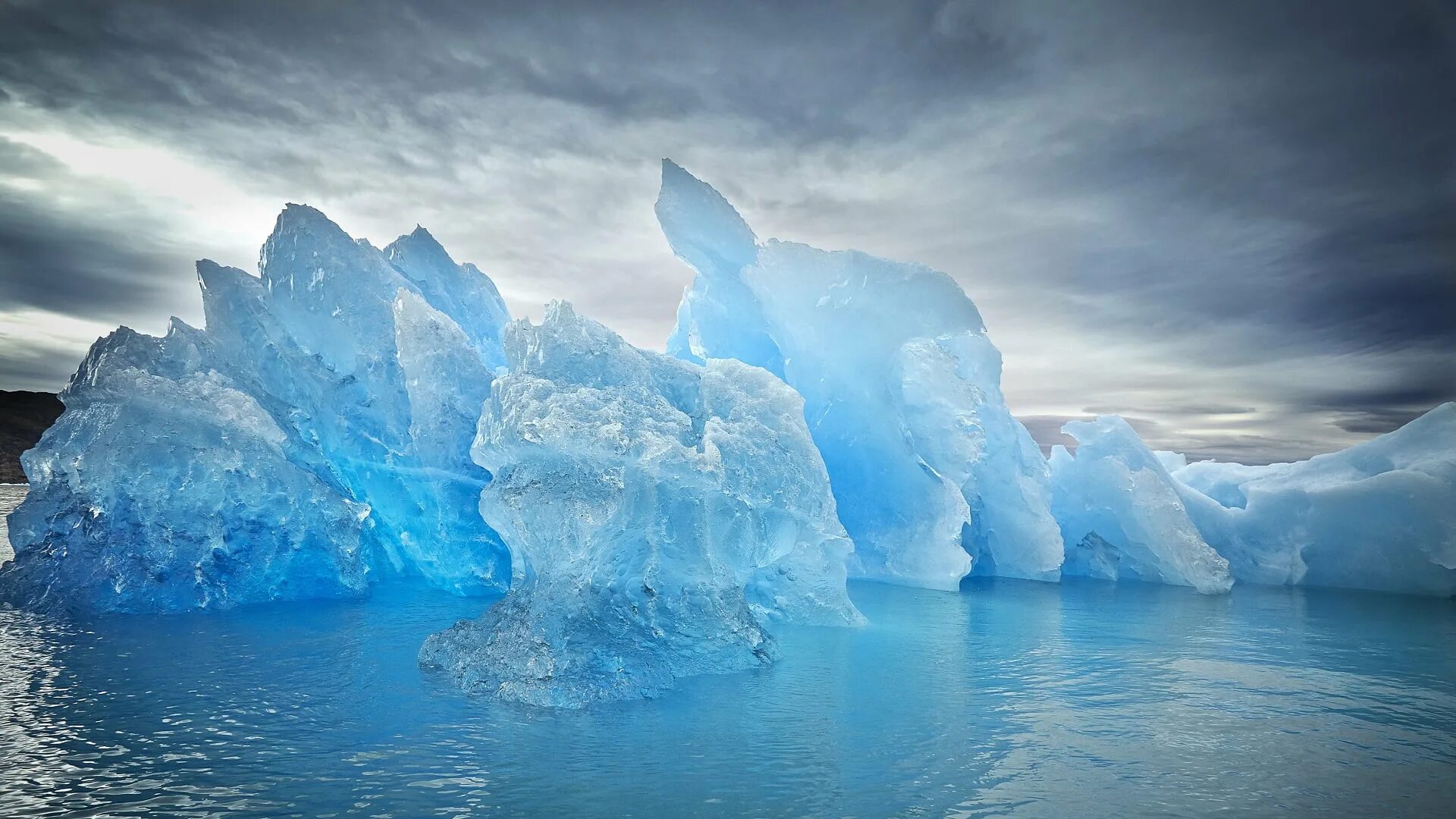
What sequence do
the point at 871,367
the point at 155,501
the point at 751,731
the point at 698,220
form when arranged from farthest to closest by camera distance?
the point at 871,367 < the point at 698,220 < the point at 155,501 < the point at 751,731

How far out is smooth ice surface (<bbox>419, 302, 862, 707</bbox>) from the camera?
8.62 meters

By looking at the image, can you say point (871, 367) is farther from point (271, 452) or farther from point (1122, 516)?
point (271, 452)

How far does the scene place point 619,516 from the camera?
9.45m

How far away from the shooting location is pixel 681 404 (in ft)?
39.4

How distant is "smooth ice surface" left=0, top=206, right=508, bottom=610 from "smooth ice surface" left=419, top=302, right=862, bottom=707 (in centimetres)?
394

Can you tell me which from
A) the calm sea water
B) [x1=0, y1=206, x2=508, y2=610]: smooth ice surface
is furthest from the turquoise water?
[x1=0, y1=206, x2=508, y2=610]: smooth ice surface

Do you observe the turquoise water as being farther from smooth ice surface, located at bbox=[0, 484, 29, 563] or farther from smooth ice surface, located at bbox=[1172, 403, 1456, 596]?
smooth ice surface, located at bbox=[1172, 403, 1456, 596]

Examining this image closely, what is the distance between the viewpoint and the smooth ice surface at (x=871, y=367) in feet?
56.0

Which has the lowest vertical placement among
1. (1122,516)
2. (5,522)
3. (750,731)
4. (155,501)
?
(750,731)

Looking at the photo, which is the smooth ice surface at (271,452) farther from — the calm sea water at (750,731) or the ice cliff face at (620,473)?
the calm sea water at (750,731)

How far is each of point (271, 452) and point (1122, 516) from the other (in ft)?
55.9

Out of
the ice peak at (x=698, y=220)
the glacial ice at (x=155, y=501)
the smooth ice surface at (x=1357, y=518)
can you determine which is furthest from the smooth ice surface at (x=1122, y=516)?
the glacial ice at (x=155, y=501)

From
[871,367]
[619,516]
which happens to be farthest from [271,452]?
[871,367]

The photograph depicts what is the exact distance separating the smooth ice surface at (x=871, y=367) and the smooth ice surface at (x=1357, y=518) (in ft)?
22.9
